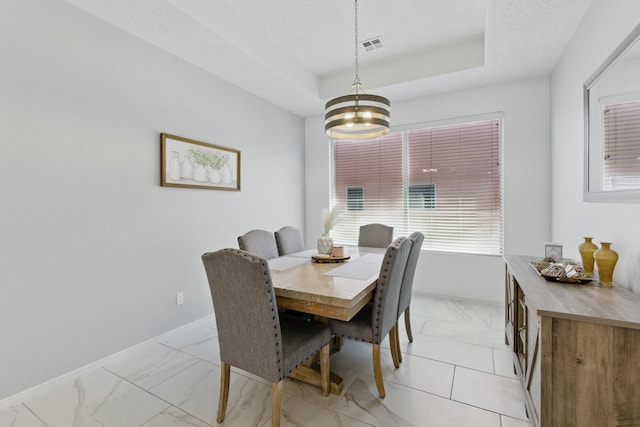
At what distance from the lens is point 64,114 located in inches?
81.6

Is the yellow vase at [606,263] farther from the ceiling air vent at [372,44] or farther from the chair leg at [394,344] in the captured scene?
the ceiling air vent at [372,44]

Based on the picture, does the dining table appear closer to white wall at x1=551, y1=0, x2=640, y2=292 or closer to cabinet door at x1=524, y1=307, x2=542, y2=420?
cabinet door at x1=524, y1=307, x2=542, y2=420

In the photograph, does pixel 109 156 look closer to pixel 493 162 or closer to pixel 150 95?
pixel 150 95

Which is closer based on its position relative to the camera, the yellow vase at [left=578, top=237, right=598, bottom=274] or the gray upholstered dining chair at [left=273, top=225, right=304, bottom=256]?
the yellow vase at [left=578, top=237, right=598, bottom=274]

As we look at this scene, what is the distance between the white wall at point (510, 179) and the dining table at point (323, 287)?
63.9 inches

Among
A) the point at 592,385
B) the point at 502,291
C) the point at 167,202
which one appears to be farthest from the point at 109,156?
the point at 502,291

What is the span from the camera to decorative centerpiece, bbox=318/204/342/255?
257cm

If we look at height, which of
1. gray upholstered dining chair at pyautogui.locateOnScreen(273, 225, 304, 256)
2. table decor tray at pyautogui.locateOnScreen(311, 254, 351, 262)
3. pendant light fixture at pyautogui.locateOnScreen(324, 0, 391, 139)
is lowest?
table decor tray at pyautogui.locateOnScreen(311, 254, 351, 262)

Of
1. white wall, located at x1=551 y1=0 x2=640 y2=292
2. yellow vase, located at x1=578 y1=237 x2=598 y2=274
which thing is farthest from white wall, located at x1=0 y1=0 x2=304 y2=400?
white wall, located at x1=551 y1=0 x2=640 y2=292

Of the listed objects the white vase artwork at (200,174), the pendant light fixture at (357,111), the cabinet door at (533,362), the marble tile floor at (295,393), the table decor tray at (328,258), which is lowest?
the marble tile floor at (295,393)

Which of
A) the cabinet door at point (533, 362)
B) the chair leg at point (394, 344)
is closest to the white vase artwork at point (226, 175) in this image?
the chair leg at point (394, 344)

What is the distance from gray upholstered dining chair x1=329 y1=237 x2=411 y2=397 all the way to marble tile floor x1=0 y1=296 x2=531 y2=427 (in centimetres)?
26

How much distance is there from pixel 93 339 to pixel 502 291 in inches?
163

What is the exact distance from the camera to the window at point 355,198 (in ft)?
14.6
